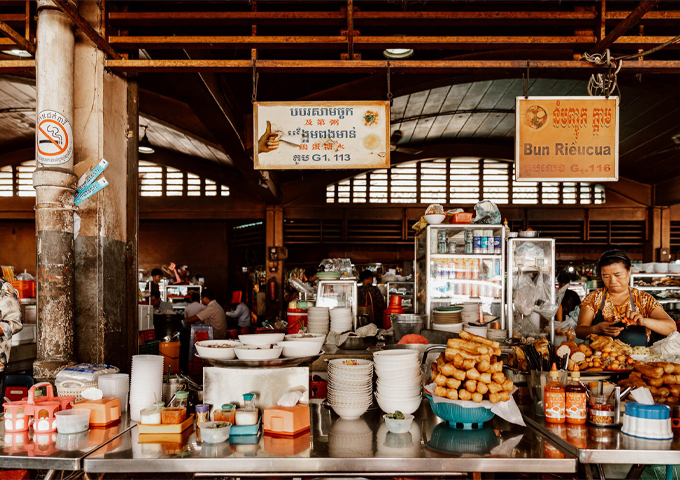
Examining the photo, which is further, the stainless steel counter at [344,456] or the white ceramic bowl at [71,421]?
the white ceramic bowl at [71,421]

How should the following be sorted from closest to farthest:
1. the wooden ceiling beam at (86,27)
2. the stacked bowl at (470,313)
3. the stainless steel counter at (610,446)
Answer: the stainless steel counter at (610,446)
the wooden ceiling beam at (86,27)
the stacked bowl at (470,313)

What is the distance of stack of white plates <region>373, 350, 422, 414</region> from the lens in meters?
2.50

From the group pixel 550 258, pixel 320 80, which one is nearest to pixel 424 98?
pixel 320 80

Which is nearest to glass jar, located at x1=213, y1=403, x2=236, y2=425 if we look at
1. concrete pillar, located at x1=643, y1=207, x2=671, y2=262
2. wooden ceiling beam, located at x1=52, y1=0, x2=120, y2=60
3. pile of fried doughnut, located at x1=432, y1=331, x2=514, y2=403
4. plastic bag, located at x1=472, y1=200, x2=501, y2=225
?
pile of fried doughnut, located at x1=432, y1=331, x2=514, y2=403

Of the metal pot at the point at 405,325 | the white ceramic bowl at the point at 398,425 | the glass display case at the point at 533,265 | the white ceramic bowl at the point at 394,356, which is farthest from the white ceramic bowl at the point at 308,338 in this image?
the glass display case at the point at 533,265

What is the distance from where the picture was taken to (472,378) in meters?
2.37

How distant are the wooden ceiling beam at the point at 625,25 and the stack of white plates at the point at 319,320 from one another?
316 centimetres

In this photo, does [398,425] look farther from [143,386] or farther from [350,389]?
[143,386]

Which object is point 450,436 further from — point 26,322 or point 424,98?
point 424,98

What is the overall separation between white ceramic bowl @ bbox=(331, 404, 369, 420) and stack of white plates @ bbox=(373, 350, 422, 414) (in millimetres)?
120

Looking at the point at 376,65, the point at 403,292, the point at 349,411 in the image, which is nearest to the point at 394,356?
the point at 349,411

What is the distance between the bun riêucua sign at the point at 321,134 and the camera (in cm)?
331

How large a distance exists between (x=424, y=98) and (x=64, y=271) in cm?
554

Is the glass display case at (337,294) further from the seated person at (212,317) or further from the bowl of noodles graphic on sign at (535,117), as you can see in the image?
the bowl of noodles graphic on sign at (535,117)
